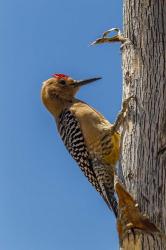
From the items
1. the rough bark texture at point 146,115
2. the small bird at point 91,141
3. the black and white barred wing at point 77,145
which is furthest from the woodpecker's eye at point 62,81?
the rough bark texture at point 146,115

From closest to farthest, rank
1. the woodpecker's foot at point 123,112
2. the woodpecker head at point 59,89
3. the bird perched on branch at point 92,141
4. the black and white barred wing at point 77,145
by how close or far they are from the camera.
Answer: the woodpecker's foot at point 123,112 → the bird perched on branch at point 92,141 → the black and white barred wing at point 77,145 → the woodpecker head at point 59,89

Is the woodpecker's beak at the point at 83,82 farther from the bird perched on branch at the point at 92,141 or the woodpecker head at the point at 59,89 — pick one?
the bird perched on branch at the point at 92,141

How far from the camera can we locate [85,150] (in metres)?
7.18

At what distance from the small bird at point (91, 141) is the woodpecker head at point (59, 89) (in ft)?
0.27

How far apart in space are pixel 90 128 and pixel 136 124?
6.17 ft

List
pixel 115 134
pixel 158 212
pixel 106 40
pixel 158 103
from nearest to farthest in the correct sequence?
pixel 158 212, pixel 158 103, pixel 106 40, pixel 115 134

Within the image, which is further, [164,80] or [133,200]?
[164,80]

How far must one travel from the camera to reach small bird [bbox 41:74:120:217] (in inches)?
273

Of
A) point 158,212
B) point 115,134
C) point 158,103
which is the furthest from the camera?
point 115,134

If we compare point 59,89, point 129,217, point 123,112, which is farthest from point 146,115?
point 59,89

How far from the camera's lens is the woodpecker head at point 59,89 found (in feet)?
26.1

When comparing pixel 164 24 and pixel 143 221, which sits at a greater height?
pixel 164 24

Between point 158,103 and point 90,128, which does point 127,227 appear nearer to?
point 158,103

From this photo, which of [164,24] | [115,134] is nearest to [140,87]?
[164,24]
